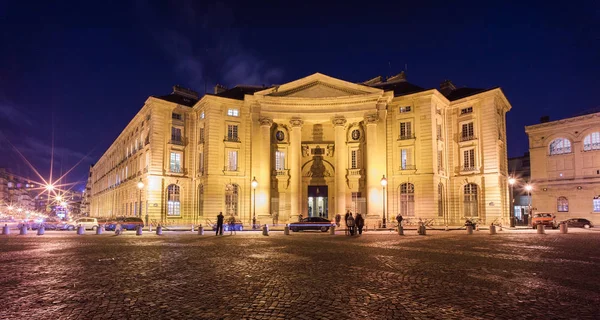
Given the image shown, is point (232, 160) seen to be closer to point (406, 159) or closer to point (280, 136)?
point (280, 136)

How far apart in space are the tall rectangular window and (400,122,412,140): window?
19.6 m

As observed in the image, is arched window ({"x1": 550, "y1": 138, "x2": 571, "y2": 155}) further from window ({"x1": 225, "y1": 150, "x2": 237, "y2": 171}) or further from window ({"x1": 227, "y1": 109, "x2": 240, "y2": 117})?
window ({"x1": 225, "y1": 150, "x2": 237, "y2": 171})

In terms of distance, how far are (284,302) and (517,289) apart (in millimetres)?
5444

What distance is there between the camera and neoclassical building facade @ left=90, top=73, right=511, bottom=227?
4734 cm

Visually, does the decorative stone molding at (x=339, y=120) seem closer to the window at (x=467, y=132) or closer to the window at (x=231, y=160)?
the window at (x=231, y=160)

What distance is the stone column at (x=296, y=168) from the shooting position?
48.7 meters

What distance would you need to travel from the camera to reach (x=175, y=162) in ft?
172

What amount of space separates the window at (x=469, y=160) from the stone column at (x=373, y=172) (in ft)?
34.2

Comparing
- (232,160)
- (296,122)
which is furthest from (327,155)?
(232,160)

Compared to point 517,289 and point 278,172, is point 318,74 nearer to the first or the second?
point 278,172

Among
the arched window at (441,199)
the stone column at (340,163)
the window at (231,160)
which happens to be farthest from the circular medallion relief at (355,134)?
the window at (231,160)

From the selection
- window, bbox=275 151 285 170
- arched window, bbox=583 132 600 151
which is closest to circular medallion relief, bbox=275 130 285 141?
window, bbox=275 151 285 170

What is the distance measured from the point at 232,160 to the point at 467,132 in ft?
91.5

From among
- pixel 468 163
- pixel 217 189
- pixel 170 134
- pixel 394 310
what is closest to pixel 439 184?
pixel 468 163
